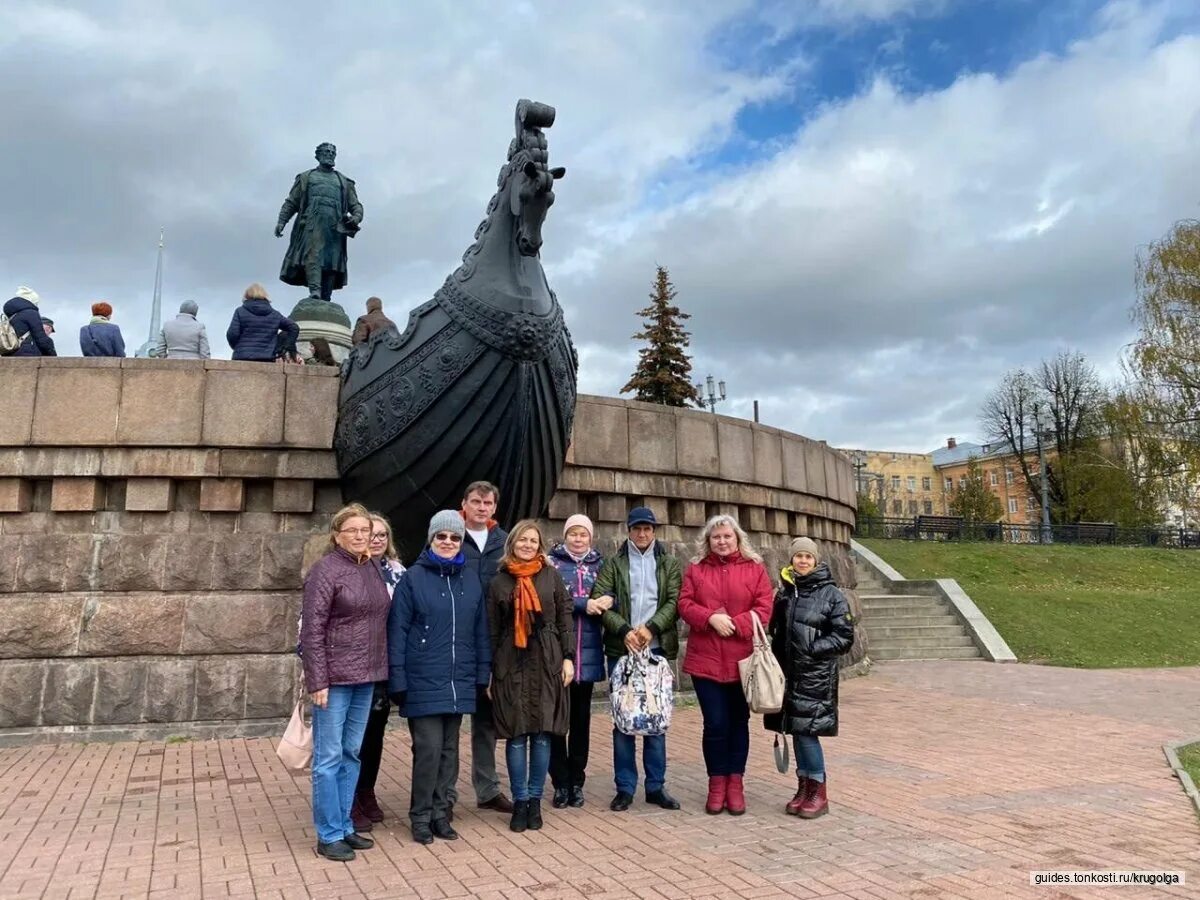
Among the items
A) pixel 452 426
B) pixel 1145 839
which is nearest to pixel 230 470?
pixel 452 426

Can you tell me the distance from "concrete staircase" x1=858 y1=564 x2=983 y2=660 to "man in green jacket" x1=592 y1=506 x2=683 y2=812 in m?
8.60

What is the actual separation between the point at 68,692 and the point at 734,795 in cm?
517

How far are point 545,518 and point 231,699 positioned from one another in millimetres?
3045

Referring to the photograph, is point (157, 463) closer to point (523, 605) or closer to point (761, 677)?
point (523, 605)

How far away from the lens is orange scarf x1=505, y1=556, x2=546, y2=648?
4320 millimetres

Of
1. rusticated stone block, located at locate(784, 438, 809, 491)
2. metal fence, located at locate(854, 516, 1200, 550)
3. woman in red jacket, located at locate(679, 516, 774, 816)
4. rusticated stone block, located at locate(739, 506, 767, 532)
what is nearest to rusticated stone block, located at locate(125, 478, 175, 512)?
woman in red jacket, located at locate(679, 516, 774, 816)

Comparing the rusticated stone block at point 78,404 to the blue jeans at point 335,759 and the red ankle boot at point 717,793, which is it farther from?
the red ankle boot at point 717,793

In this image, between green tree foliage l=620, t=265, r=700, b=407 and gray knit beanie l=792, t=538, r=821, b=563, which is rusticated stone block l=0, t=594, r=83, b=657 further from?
green tree foliage l=620, t=265, r=700, b=407

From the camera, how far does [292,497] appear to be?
7398 mm

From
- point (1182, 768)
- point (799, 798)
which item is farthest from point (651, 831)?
point (1182, 768)

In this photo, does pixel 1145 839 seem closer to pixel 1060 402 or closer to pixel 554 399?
pixel 554 399

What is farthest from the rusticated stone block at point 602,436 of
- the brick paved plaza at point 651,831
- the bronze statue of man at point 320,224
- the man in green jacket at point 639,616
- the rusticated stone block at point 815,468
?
the bronze statue of man at point 320,224

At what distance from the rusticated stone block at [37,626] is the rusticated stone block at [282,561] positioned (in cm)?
141

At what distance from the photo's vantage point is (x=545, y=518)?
331 inches
